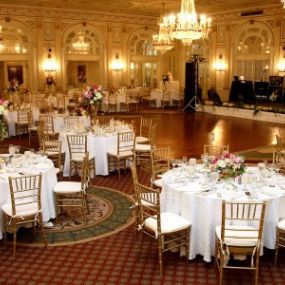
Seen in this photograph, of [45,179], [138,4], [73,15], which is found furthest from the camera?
[73,15]

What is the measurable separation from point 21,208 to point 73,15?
46.5 feet

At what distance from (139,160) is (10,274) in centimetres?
472

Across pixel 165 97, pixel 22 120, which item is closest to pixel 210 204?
pixel 22 120

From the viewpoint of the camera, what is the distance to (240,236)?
4.43 metres

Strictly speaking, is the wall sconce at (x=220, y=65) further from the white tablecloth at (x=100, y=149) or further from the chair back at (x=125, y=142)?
the white tablecloth at (x=100, y=149)

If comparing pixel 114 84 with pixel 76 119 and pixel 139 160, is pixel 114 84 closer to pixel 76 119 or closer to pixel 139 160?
pixel 76 119

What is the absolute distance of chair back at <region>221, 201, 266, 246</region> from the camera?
4.29m

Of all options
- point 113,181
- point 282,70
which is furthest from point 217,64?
point 113,181

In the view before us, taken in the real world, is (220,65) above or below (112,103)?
above

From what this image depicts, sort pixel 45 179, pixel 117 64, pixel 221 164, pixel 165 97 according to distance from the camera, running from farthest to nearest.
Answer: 1. pixel 117 64
2. pixel 165 97
3. pixel 45 179
4. pixel 221 164

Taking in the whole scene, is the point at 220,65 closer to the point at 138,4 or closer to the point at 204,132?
the point at 138,4

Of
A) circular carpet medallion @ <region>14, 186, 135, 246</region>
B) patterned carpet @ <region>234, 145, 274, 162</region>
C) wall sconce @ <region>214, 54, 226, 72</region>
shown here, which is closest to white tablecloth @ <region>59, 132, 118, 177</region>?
circular carpet medallion @ <region>14, 186, 135, 246</region>

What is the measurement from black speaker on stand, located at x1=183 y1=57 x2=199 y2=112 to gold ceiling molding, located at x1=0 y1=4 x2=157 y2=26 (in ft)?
12.7

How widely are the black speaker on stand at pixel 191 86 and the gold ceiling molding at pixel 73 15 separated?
387cm
